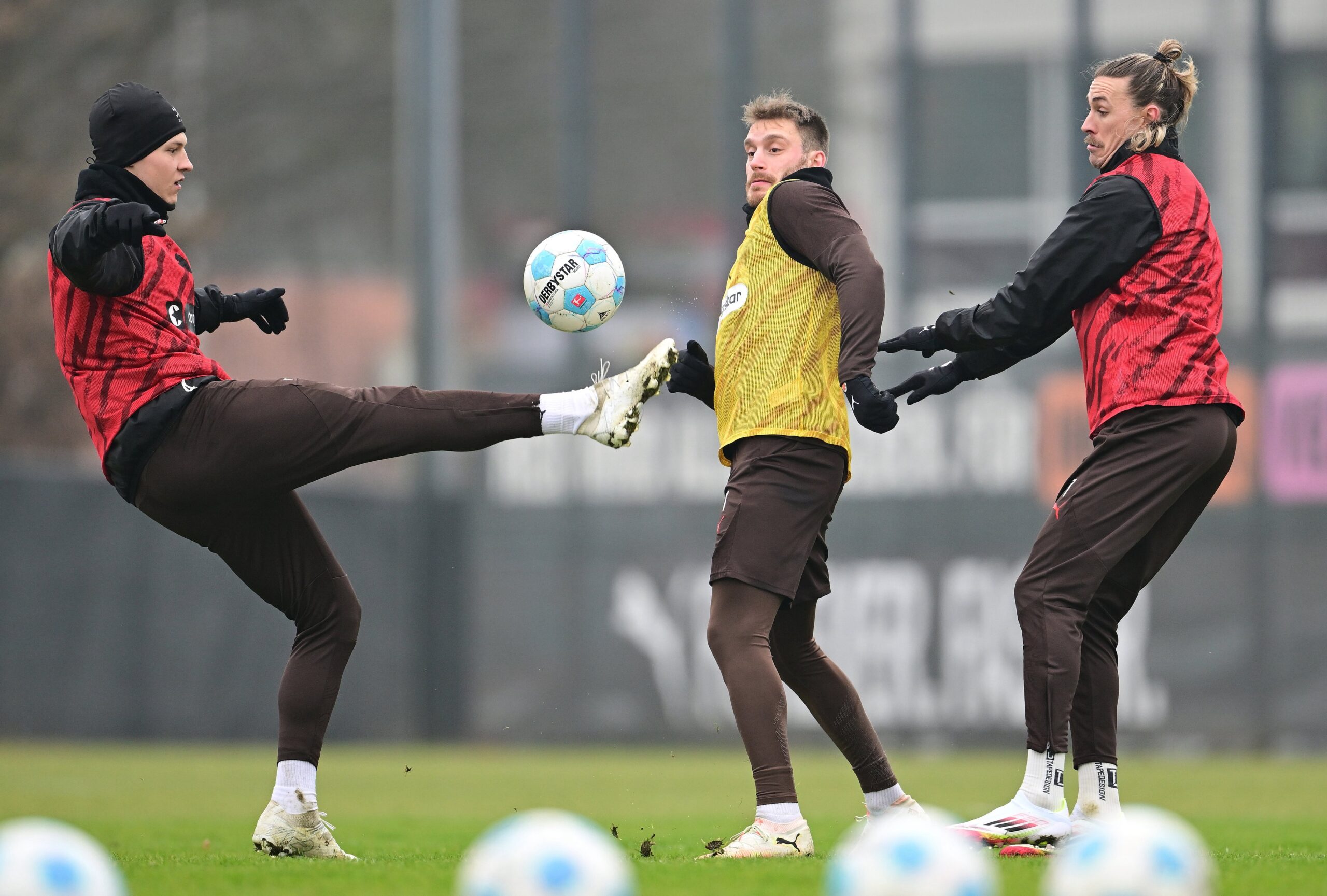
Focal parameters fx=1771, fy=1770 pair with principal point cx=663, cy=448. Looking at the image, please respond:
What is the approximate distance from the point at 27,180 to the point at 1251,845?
16.4 meters

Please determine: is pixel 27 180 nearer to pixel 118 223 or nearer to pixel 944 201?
pixel 944 201

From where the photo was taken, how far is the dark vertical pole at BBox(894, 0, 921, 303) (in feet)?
51.0

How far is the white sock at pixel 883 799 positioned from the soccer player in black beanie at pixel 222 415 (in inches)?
57.1

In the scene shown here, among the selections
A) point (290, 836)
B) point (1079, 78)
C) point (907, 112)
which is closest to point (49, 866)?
point (290, 836)

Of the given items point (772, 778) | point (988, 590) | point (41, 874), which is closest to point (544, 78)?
point (988, 590)

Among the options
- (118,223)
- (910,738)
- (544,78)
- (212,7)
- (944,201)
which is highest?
(212,7)

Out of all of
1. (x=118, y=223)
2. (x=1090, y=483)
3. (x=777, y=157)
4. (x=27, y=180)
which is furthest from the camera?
(x=27, y=180)

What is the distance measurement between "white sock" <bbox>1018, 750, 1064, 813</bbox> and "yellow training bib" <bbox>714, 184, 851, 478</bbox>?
1.11 metres

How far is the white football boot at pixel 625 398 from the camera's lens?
222 inches

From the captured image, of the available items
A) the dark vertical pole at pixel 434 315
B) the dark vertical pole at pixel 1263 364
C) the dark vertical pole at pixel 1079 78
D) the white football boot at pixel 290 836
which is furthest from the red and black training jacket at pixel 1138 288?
the dark vertical pole at pixel 434 315

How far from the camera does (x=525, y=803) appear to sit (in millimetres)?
9539

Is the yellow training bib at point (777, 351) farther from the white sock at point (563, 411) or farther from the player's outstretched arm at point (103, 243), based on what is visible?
the player's outstretched arm at point (103, 243)

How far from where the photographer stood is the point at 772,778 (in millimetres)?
5383

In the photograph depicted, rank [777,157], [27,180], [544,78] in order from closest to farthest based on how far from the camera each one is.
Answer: [777,157]
[544,78]
[27,180]
